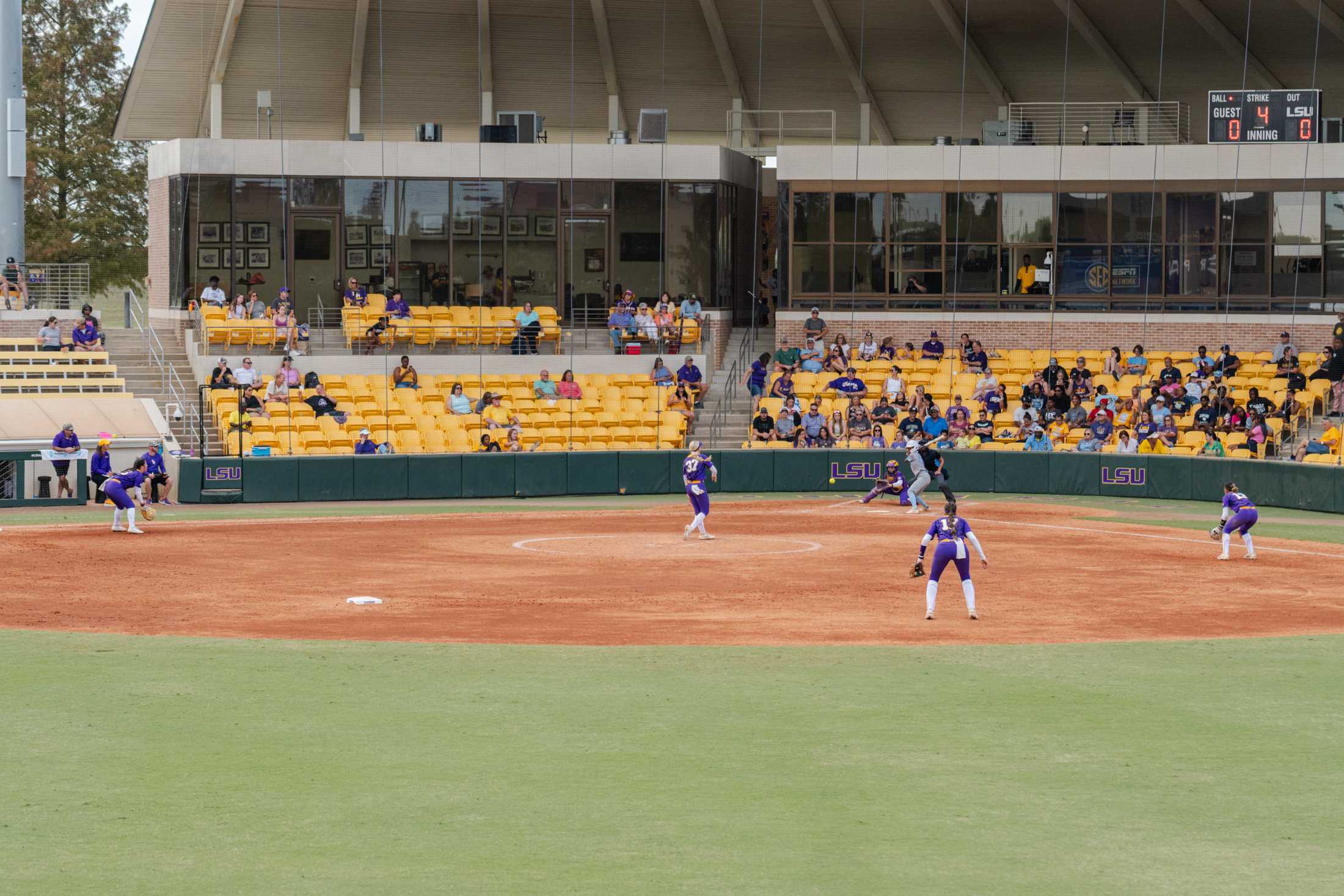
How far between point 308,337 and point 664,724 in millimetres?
33520

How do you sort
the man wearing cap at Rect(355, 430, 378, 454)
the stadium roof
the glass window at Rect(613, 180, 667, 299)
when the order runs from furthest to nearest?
the stadium roof < the glass window at Rect(613, 180, 667, 299) < the man wearing cap at Rect(355, 430, 378, 454)

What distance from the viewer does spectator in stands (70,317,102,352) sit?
42.4m

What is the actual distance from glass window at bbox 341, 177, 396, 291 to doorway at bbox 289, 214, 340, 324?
383 millimetres

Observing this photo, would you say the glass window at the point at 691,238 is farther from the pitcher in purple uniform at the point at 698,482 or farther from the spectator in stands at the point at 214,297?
the pitcher in purple uniform at the point at 698,482

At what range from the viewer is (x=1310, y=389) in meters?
41.3

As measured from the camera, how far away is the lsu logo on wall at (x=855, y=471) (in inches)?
1596

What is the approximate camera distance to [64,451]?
115 ft

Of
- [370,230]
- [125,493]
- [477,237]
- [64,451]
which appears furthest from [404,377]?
[125,493]

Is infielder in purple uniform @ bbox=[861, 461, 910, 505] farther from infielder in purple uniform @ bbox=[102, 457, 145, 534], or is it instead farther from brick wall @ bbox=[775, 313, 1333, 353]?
infielder in purple uniform @ bbox=[102, 457, 145, 534]

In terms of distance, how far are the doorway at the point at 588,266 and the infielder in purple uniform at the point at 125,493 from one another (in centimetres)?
2085

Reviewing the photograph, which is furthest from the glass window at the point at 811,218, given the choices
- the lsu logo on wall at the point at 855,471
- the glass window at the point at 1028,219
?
the lsu logo on wall at the point at 855,471

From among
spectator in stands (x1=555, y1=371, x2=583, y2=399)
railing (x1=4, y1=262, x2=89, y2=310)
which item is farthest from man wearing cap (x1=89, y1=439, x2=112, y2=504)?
spectator in stands (x1=555, y1=371, x2=583, y2=399)

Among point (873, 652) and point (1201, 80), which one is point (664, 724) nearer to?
point (873, 652)

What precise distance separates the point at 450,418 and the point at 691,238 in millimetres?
12412
